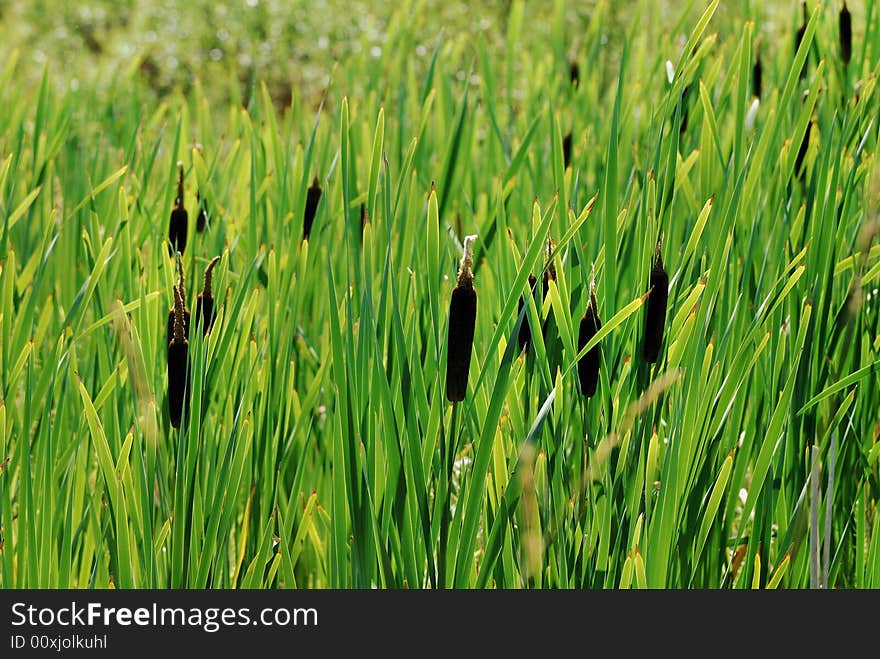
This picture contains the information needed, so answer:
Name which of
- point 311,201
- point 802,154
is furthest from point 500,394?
point 802,154

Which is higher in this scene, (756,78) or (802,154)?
(756,78)

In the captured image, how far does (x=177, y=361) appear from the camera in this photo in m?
0.83

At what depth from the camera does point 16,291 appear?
4.20 ft

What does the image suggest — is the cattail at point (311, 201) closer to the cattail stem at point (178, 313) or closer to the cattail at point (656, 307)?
the cattail stem at point (178, 313)

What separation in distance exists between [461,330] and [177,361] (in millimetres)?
262

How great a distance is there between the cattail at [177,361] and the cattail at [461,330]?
23 centimetres

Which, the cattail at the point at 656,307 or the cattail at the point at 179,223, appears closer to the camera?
the cattail at the point at 656,307

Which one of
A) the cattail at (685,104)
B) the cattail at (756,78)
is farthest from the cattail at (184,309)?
the cattail at (756,78)

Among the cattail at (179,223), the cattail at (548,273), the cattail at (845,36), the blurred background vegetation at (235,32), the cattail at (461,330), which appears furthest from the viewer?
the blurred background vegetation at (235,32)

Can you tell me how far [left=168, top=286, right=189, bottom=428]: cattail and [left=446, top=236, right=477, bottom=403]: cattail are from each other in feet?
0.77

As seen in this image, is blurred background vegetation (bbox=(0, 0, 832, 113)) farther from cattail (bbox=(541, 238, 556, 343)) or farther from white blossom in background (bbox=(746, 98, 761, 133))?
cattail (bbox=(541, 238, 556, 343))

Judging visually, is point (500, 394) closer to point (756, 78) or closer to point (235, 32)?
point (756, 78)

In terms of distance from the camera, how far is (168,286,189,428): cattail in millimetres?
800

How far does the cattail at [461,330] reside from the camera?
2.40 feet
